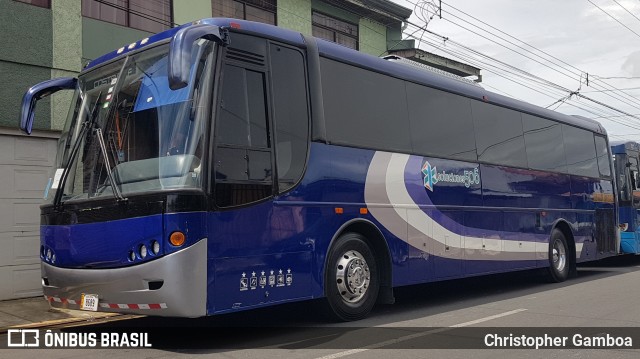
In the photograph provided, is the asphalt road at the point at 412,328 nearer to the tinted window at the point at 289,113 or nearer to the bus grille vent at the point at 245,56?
the tinted window at the point at 289,113

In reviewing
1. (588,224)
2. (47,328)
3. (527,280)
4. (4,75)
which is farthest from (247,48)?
(588,224)

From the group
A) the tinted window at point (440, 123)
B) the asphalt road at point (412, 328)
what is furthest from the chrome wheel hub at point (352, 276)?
the tinted window at point (440, 123)

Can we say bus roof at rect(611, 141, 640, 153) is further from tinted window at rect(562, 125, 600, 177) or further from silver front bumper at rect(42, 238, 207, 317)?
silver front bumper at rect(42, 238, 207, 317)

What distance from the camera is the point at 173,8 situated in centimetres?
1398

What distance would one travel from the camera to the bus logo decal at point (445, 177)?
9508mm

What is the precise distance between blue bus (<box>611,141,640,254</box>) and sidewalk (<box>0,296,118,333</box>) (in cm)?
1336

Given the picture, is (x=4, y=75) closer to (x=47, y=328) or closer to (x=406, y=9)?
(x=47, y=328)

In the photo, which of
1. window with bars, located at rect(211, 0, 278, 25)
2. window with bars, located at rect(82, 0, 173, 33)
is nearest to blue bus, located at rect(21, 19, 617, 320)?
window with bars, located at rect(82, 0, 173, 33)

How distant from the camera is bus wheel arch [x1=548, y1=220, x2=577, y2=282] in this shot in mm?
13055

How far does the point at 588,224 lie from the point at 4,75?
12.8 metres

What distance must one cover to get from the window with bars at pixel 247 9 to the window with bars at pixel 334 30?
Answer: 174 centimetres

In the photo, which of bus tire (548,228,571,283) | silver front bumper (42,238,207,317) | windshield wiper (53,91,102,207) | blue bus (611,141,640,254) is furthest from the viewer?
blue bus (611,141,640,254)

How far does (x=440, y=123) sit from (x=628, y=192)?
31.2 ft

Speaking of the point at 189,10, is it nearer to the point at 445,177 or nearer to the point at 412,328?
the point at 445,177
